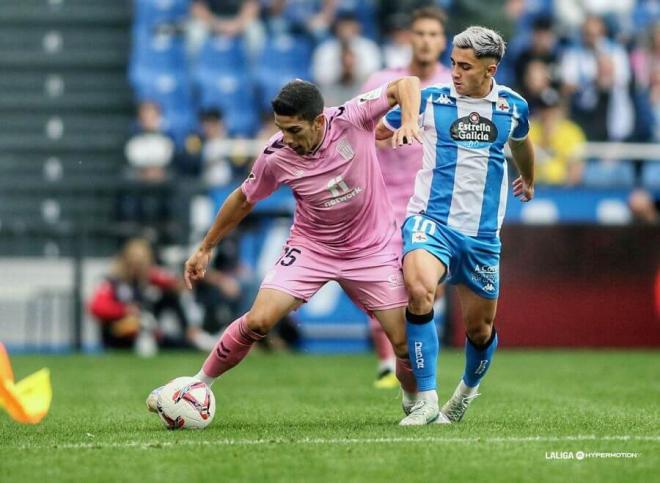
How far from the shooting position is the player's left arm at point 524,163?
27.3ft

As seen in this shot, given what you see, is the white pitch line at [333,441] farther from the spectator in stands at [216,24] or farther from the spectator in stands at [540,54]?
the spectator in stands at [216,24]

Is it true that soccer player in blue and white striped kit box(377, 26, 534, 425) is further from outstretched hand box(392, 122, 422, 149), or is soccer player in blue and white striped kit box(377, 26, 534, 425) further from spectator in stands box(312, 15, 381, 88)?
spectator in stands box(312, 15, 381, 88)

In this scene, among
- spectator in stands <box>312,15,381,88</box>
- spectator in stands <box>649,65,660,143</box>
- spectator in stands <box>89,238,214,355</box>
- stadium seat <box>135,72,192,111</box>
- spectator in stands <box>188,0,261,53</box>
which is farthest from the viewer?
spectator in stands <box>188,0,261,53</box>

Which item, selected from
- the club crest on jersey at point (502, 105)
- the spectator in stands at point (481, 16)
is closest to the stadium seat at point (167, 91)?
the spectator in stands at point (481, 16)

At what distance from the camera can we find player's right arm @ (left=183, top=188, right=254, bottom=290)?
8.11 m

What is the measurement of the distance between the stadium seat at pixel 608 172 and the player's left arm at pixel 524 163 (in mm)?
8582

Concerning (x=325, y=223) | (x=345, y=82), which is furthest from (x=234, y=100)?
(x=325, y=223)

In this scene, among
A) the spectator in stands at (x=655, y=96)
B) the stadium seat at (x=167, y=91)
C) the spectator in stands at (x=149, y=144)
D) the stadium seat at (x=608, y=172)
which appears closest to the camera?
the stadium seat at (x=608, y=172)

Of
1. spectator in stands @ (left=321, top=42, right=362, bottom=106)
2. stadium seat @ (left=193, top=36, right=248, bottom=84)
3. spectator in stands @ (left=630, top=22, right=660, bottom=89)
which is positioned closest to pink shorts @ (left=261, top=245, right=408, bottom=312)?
spectator in stands @ (left=321, top=42, right=362, bottom=106)

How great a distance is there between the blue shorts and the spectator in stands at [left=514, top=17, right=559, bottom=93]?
1134 centimetres

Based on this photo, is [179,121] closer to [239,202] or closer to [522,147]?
[239,202]

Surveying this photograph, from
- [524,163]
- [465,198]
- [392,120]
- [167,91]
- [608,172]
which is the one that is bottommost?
[608,172]

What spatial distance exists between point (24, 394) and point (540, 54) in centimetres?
1292

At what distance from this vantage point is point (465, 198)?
26.4 feet
